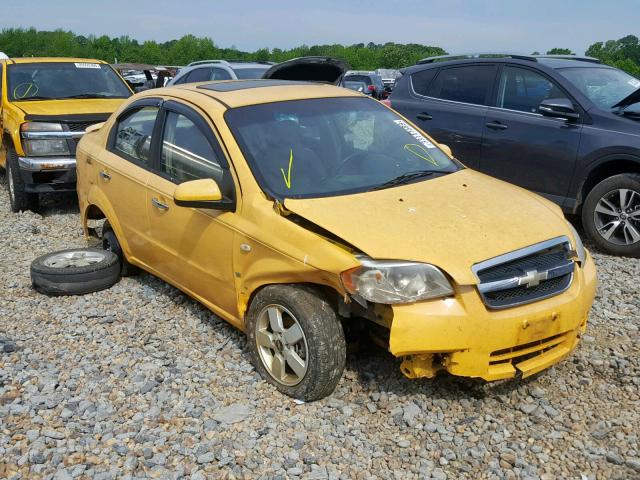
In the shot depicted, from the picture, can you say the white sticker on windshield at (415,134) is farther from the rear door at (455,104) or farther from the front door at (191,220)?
the rear door at (455,104)

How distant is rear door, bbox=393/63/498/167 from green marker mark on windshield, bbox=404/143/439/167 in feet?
8.68

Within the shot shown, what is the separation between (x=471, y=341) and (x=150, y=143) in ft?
9.07

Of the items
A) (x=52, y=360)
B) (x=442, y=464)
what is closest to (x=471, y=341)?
(x=442, y=464)

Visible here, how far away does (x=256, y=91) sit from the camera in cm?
461

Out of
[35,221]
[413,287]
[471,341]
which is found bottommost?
[35,221]

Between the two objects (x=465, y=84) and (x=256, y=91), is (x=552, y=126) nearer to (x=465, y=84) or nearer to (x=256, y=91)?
(x=465, y=84)

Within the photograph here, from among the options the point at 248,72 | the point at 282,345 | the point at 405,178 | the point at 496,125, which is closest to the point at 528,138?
the point at 496,125

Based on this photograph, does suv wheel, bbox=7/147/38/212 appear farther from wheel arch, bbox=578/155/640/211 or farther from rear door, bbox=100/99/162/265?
wheel arch, bbox=578/155/640/211

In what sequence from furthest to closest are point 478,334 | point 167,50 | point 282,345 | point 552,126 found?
point 167,50, point 552,126, point 282,345, point 478,334

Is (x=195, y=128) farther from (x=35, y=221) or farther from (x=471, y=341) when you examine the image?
(x=35, y=221)

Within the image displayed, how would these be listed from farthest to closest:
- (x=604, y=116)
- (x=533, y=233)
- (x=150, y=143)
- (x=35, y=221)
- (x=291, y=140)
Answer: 1. (x=35, y=221)
2. (x=604, y=116)
3. (x=150, y=143)
4. (x=291, y=140)
5. (x=533, y=233)

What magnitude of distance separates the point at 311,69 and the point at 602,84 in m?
3.27

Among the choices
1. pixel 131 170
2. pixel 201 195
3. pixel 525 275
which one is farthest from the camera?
pixel 131 170

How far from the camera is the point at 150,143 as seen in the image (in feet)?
15.7
